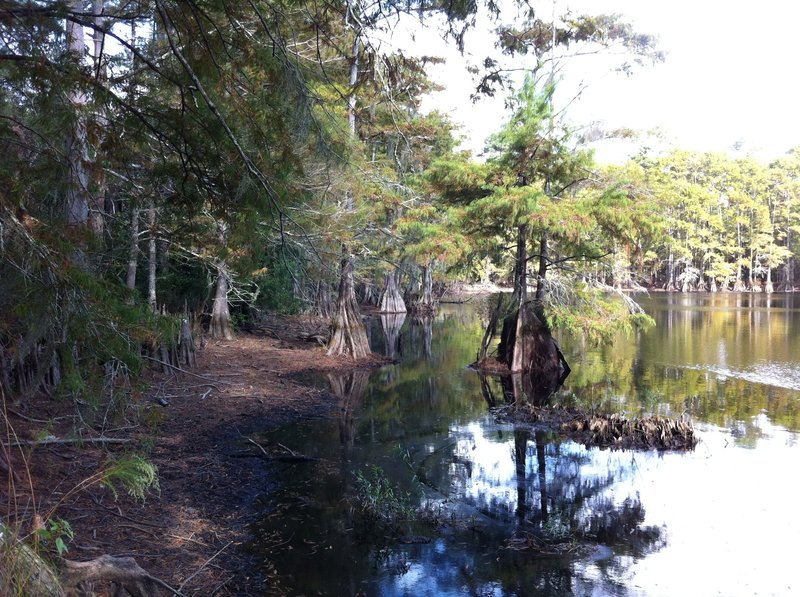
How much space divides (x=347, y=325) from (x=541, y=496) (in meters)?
10.1

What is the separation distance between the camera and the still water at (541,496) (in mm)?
5473

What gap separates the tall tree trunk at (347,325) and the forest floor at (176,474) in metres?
3.88

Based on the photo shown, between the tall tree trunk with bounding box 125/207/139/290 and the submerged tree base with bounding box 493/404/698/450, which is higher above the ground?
the tall tree trunk with bounding box 125/207/139/290

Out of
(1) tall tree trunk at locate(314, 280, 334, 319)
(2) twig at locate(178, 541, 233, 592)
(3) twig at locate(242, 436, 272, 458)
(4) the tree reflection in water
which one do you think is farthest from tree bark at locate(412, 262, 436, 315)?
(2) twig at locate(178, 541, 233, 592)

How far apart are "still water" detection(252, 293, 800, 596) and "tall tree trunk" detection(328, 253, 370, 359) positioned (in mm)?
2068

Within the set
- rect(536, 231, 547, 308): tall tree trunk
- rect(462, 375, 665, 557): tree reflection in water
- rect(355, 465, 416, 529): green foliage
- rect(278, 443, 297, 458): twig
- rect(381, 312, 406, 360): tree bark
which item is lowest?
rect(462, 375, 665, 557): tree reflection in water

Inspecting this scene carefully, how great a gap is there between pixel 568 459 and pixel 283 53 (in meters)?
6.77

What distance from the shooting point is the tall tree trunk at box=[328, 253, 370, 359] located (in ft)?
54.4

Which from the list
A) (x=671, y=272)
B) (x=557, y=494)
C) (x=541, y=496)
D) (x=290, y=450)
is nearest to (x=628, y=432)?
(x=557, y=494)

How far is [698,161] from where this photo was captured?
57.2 metres

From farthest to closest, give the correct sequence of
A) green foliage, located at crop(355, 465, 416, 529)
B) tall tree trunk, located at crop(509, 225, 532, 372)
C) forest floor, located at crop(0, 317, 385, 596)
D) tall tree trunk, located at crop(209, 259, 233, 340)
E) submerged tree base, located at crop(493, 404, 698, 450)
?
tall tree trunk, located at crop(209, 259, 233, 340)
tall tree trunk, located at crop(509, 225, 532, 372)
submerged tree base, located at crop(493, 404, 698, 450)
green foliage, located at crop(355, 465, 416, 529)
forest floor, located at crop(0, 317, 385, 596)

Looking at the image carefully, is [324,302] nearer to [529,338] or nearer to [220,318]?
[220,318]

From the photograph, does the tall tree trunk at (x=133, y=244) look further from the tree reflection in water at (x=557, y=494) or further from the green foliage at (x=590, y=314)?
the green foliage at (x=590, y=314)

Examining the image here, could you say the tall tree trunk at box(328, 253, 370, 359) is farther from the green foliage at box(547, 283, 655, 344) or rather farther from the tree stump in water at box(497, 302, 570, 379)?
the green foliage at box(547, 283, 655, 344)
